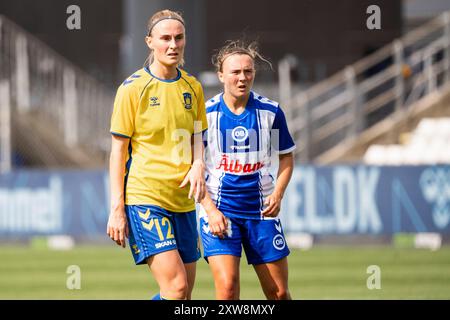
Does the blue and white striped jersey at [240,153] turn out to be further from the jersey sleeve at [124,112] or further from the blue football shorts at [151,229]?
the jersey sleeve at [124,112]

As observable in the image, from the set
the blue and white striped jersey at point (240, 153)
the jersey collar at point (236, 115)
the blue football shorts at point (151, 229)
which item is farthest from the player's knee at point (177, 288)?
the jersey collar at point (236, 115)

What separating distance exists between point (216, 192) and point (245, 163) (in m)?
0.31

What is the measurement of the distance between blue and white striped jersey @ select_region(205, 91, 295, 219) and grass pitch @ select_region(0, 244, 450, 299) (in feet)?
12.6

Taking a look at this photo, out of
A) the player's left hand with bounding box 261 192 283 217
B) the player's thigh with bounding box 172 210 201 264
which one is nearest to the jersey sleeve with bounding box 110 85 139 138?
the player's thigh with bounding box 172 210 201 264

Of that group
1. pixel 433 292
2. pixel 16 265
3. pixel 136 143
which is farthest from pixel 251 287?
pixel 136 143

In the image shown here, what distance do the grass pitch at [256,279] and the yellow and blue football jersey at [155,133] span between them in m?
4.61

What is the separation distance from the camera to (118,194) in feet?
25.2

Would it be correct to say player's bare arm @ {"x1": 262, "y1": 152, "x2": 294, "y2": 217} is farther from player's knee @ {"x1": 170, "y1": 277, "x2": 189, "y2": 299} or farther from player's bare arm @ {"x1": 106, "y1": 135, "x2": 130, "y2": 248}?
player's bare arm @ {"x1": 106, "y1": 135, "x2": 130, "y2": 248}

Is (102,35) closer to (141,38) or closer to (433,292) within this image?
(141,38)

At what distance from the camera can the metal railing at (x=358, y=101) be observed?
72.1ft

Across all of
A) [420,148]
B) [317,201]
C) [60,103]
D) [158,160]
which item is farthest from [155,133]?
[60,103]

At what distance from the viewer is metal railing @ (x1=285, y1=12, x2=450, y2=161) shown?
72.1 ft

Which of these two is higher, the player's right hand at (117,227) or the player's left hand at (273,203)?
the player's left hand at (273,203)

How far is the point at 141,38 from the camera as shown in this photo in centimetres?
2372
